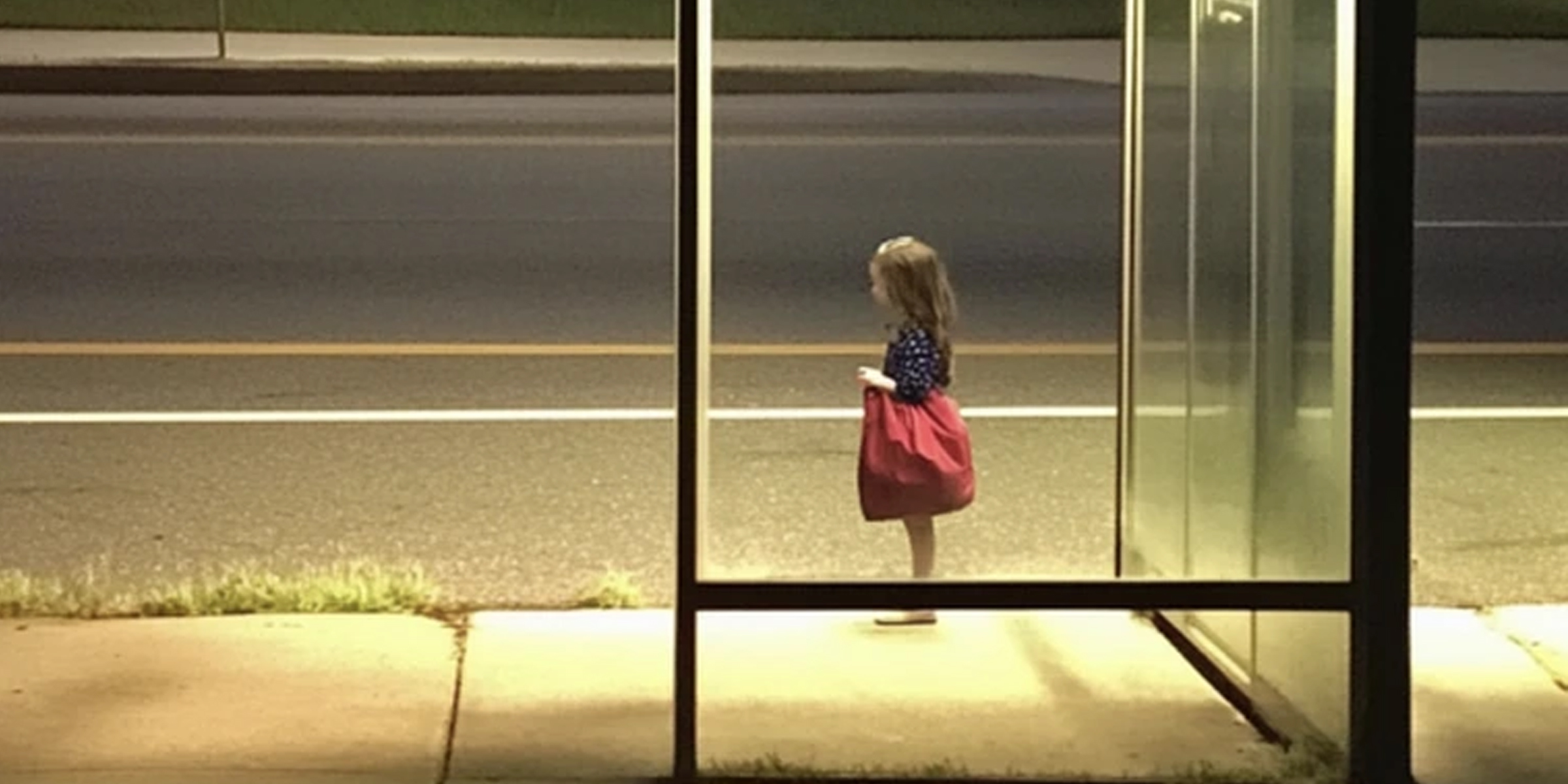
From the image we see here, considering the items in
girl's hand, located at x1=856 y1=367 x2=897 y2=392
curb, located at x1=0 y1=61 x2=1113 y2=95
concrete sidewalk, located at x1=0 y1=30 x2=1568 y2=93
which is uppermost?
concrete sidewalk, located at x1=0 y1=30 x2=1568 y2=93

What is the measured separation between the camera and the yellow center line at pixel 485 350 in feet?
34.6

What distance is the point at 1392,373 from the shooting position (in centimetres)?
496

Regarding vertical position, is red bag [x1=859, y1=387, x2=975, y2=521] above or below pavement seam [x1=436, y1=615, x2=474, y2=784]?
above

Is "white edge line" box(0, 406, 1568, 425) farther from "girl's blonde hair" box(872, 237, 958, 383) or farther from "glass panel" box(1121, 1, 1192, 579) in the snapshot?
"girl's blonde hair" box(872, 237, 958, 383)

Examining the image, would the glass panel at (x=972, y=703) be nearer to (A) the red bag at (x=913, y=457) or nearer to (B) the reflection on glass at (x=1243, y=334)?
(B) the reflection on glass at (x=1243, y=334)

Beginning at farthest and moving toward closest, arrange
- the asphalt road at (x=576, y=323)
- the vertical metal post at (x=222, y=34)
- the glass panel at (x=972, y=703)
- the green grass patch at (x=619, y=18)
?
the green grass patch at (x=619, y=18) < the vertical metal post at (x=222, y=34) < the asphalt road at (x=576, y=323) < the glass panel at (x=972, y=703)

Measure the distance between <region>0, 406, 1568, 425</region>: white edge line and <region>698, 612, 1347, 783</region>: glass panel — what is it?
281cm

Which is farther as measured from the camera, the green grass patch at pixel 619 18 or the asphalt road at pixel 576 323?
the green grass patch at pixel 619 18

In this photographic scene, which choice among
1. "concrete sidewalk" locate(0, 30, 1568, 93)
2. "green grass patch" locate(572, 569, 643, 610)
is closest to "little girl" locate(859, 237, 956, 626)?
"green grass patch" locate(572, 569, 643, 610)

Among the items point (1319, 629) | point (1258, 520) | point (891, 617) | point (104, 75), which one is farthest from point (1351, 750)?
point (104, 75)

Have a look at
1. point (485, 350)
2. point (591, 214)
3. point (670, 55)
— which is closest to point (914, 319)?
point (485, 350)

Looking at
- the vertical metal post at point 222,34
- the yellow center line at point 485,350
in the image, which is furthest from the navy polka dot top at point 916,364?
the vertical metal post at point 222,34

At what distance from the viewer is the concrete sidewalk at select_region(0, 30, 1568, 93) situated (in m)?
22.5

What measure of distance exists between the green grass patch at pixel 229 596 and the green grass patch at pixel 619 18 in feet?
57.1
